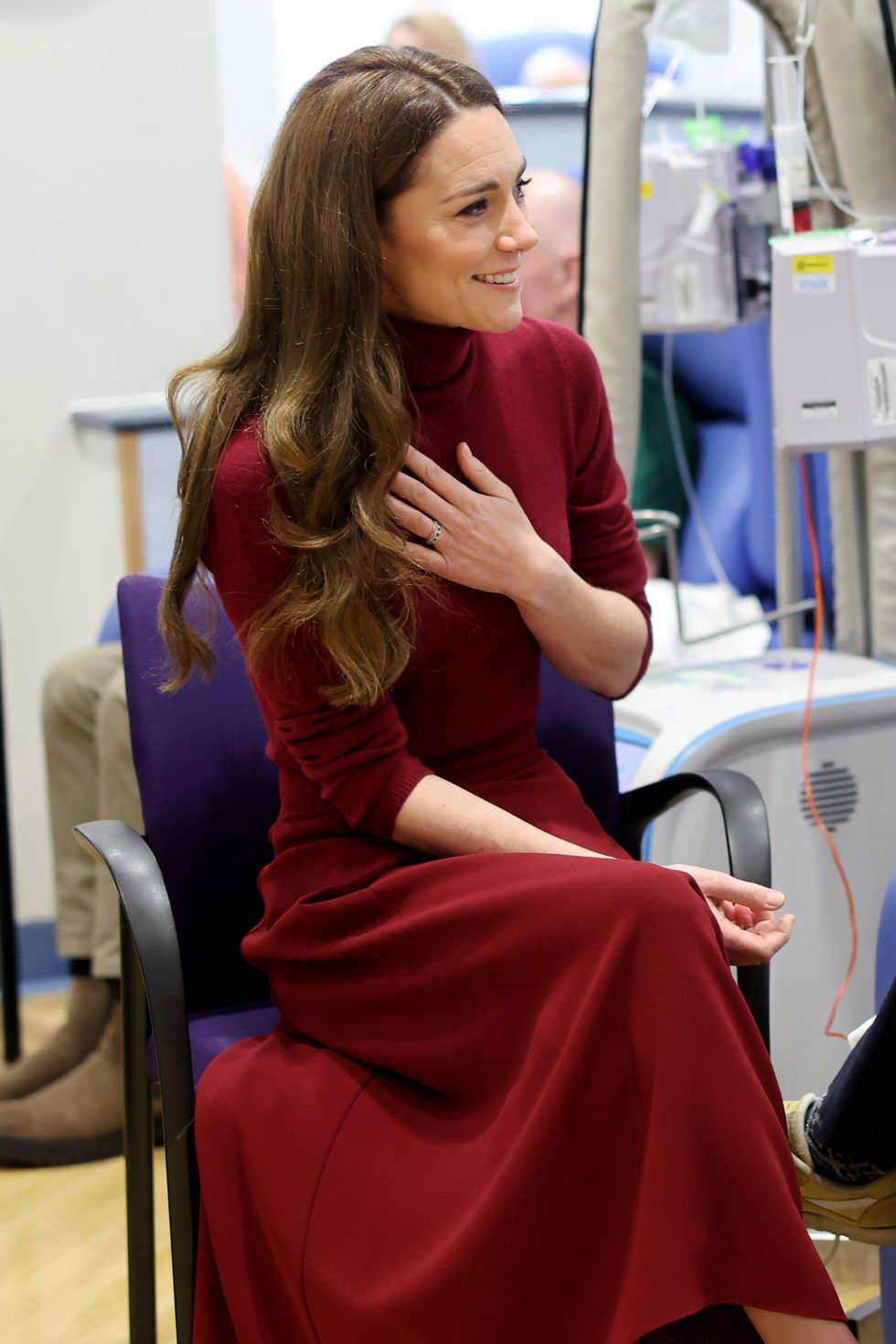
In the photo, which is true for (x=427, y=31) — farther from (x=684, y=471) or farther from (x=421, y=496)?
(x=421, y=496)

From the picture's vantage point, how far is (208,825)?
1.53 m

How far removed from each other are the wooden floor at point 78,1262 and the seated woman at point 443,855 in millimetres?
666

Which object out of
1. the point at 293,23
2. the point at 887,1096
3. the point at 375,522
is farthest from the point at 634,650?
the point at 293,23

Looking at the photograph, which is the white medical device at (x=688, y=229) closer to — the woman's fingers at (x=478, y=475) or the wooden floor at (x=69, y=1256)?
the woman's fingers at (x=478, y=475)

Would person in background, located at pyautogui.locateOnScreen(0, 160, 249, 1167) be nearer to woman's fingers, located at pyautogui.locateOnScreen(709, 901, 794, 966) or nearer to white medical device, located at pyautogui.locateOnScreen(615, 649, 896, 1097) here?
white medical device, located at pyautogui.locateOnScreen(615, 649, 896, 1097)

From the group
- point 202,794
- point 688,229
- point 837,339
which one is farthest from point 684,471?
point 202,794

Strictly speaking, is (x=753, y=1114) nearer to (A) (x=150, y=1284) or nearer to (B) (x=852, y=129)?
(A) (x=150, y=1284)

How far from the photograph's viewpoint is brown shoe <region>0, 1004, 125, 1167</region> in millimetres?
2256

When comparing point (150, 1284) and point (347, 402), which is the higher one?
point (347, 402)

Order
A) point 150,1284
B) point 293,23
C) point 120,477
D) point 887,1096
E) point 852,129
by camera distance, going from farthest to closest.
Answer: point 293,23, point 120,477, point 852,129, point 150,1284, point 887,1096

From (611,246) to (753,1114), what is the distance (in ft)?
4.26

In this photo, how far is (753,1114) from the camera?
109cm

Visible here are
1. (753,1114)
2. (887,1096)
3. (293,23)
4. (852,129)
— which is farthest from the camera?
(293,23)

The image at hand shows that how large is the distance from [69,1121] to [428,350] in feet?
4.57
